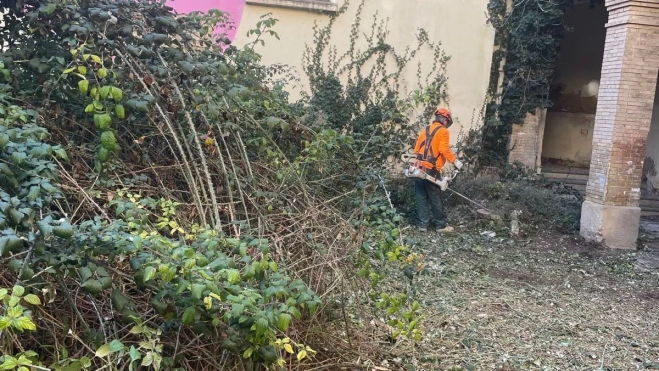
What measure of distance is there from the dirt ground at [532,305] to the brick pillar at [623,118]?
0.45 metres

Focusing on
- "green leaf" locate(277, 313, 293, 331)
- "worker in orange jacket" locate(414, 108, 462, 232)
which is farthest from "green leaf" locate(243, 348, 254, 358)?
"worker in orange jacket" locate(414, 108, 462, 232)

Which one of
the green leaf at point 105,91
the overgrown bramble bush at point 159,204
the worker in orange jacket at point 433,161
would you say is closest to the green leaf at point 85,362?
the overgrown bramble bush at point 159,204

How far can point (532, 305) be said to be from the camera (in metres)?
5.84

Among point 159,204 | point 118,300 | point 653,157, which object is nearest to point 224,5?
point 159,204

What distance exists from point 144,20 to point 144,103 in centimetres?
111

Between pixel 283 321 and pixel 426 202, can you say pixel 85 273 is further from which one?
pixel 426 202

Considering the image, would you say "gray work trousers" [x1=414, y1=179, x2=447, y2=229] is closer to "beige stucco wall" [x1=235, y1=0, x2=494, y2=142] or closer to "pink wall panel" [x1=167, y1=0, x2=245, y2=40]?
"beige stucco wall" [x1=235, y1=0, x2=494, y2=142]

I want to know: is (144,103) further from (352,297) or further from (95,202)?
(352,297)

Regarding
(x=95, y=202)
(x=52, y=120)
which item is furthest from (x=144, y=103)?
(x=52, y=120)

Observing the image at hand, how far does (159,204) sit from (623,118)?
7.27 meters

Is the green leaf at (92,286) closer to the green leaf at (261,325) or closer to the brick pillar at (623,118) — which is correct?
the green leaf at (261,325)

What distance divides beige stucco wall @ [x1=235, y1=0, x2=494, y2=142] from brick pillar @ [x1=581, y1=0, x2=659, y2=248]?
129 inches

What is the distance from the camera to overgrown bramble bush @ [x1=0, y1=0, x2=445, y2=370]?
2.41 m

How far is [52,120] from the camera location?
11.9 feet
